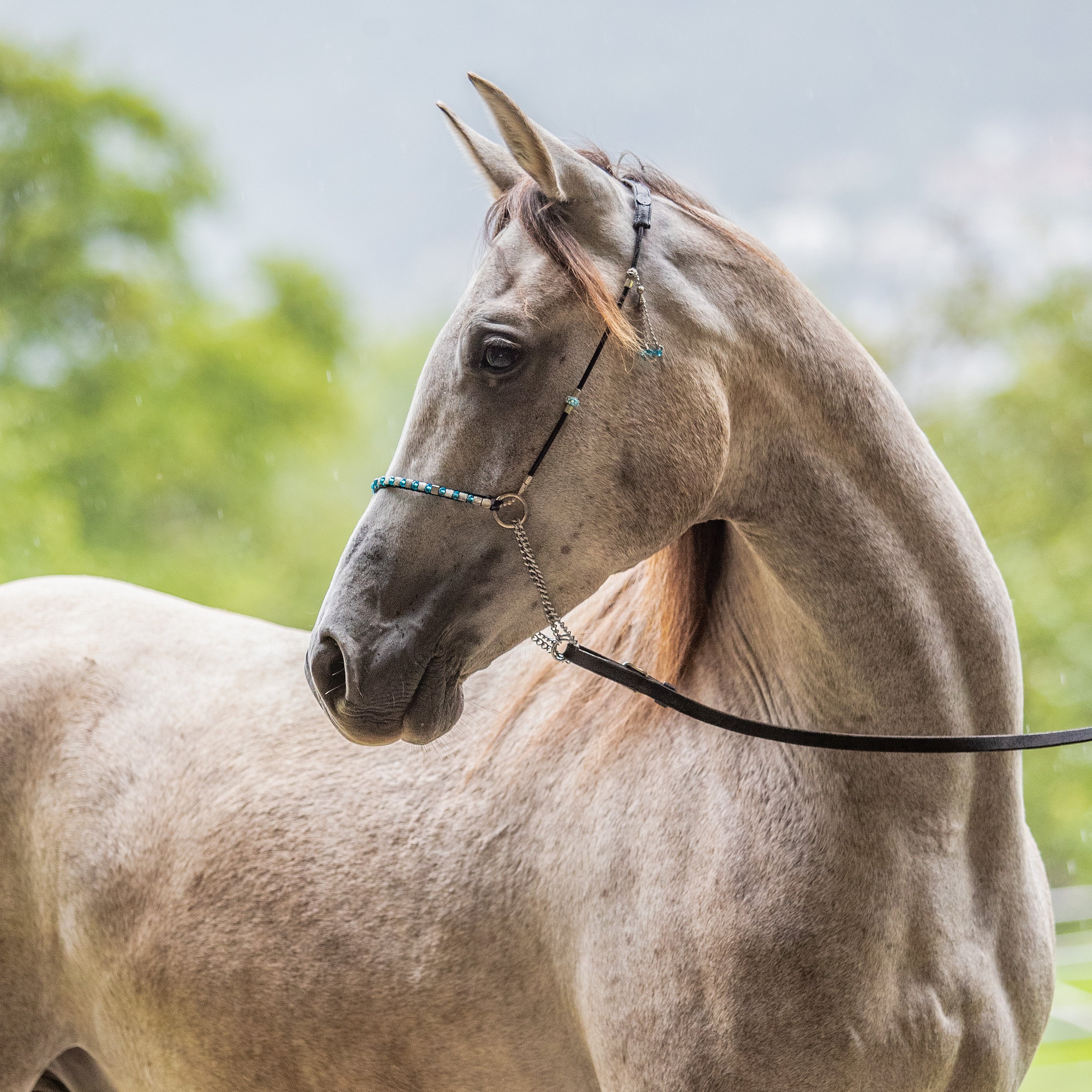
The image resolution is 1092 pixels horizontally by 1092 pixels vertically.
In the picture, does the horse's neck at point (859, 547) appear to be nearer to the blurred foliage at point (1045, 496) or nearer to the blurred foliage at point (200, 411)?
the blurred foliage at point (200, 411)

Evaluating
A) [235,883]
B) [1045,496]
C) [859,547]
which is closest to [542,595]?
[859,547]

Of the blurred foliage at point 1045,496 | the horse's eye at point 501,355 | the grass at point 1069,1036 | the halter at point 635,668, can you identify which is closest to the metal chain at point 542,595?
the halter at point 635,668

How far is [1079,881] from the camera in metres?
9.93

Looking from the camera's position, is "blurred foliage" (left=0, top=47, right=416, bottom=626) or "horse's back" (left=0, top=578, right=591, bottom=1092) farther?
"blurred foliage" (left=0, top=47, right=416, bottom=626)

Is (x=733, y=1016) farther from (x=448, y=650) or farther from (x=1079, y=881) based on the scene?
(x=1079, y=881)

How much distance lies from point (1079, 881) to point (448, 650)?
422 inches

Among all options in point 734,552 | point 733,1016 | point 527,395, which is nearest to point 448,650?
point 527,395

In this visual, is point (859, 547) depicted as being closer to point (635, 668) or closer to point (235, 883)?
point (635, 668)

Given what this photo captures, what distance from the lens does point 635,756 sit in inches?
51.4

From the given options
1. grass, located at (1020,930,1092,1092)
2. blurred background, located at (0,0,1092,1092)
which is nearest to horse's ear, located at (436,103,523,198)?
grass, located at (1020,930,1092,1092)

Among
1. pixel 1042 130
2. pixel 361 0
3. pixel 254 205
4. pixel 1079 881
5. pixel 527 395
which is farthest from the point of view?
pixel 361 0

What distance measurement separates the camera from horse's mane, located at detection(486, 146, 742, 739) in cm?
105

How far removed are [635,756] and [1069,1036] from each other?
4.43m

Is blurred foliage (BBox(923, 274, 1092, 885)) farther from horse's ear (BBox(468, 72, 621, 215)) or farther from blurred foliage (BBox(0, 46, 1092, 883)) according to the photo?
horse's ear (BBox(468, 72, 621, 215))
